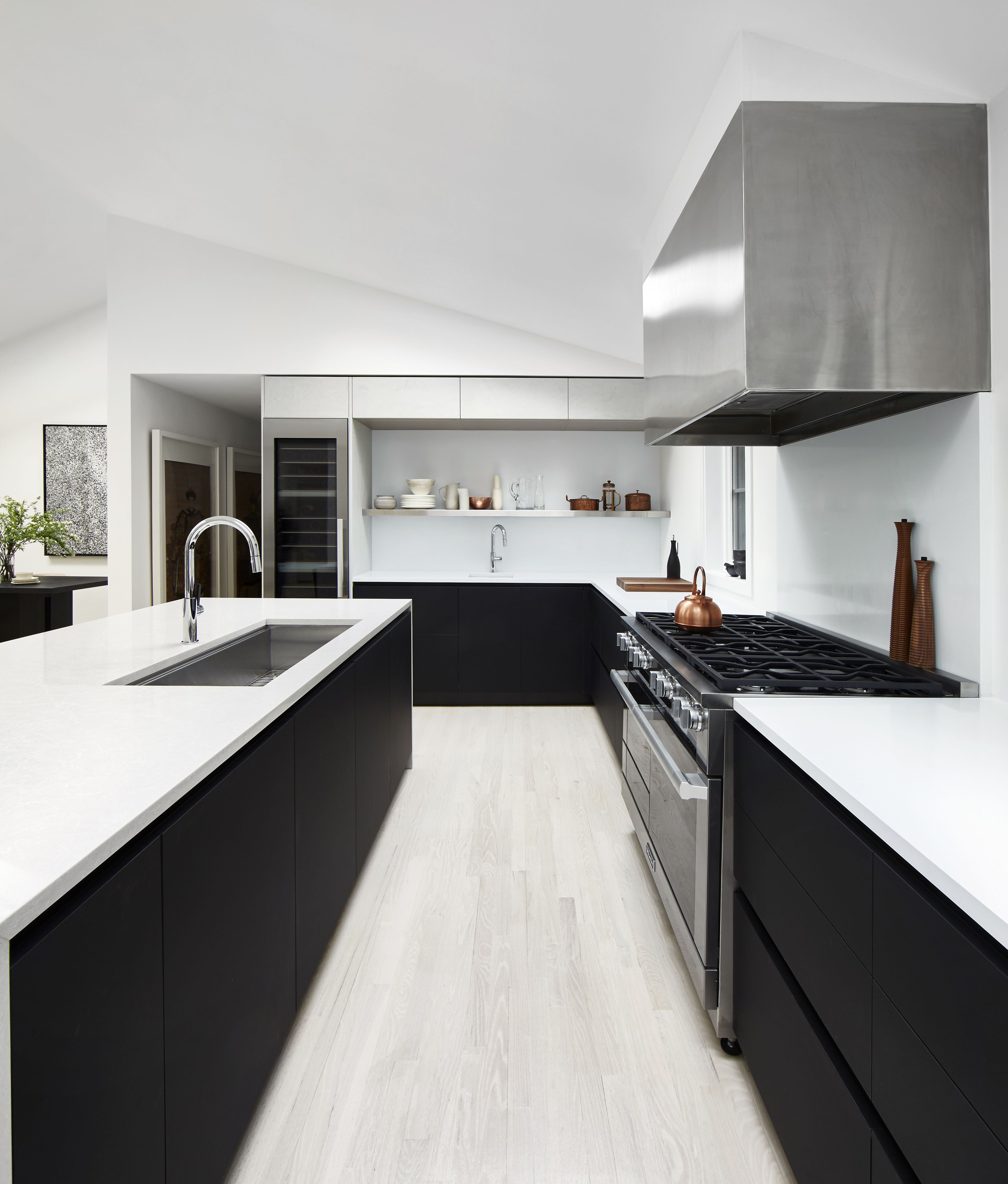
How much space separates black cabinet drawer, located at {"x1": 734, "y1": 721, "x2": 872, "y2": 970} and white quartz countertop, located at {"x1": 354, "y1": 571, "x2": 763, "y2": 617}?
5.34ft

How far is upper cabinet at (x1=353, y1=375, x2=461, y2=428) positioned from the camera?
503cm

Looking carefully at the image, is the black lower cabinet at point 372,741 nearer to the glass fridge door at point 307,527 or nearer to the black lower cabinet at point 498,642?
the black lower cabinet at point 498,642

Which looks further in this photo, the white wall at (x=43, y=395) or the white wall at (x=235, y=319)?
the white wall at (x=43, y=395)

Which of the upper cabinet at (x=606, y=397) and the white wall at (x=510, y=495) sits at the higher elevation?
the upper cabinet at (x=606, y=397)

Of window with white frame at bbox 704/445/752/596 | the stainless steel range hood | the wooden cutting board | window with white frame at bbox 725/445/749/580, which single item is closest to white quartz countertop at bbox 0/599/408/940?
the stainless steel range hood

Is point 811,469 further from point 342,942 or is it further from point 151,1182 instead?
point 151,1182

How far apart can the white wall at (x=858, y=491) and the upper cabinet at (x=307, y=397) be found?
7.64 ft

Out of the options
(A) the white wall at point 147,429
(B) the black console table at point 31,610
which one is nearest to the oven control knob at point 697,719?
(A) the white wall at point 147,429

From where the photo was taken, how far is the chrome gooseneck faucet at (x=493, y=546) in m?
5.70

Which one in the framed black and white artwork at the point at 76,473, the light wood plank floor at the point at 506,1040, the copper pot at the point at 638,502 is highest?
the framed black and white artwork at the point at 76,473

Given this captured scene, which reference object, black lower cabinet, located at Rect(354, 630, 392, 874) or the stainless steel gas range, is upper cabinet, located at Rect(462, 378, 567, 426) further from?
the stainless steel gas range

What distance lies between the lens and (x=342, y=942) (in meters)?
2.29

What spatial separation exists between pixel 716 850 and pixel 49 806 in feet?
4.44

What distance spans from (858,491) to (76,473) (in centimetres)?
609
